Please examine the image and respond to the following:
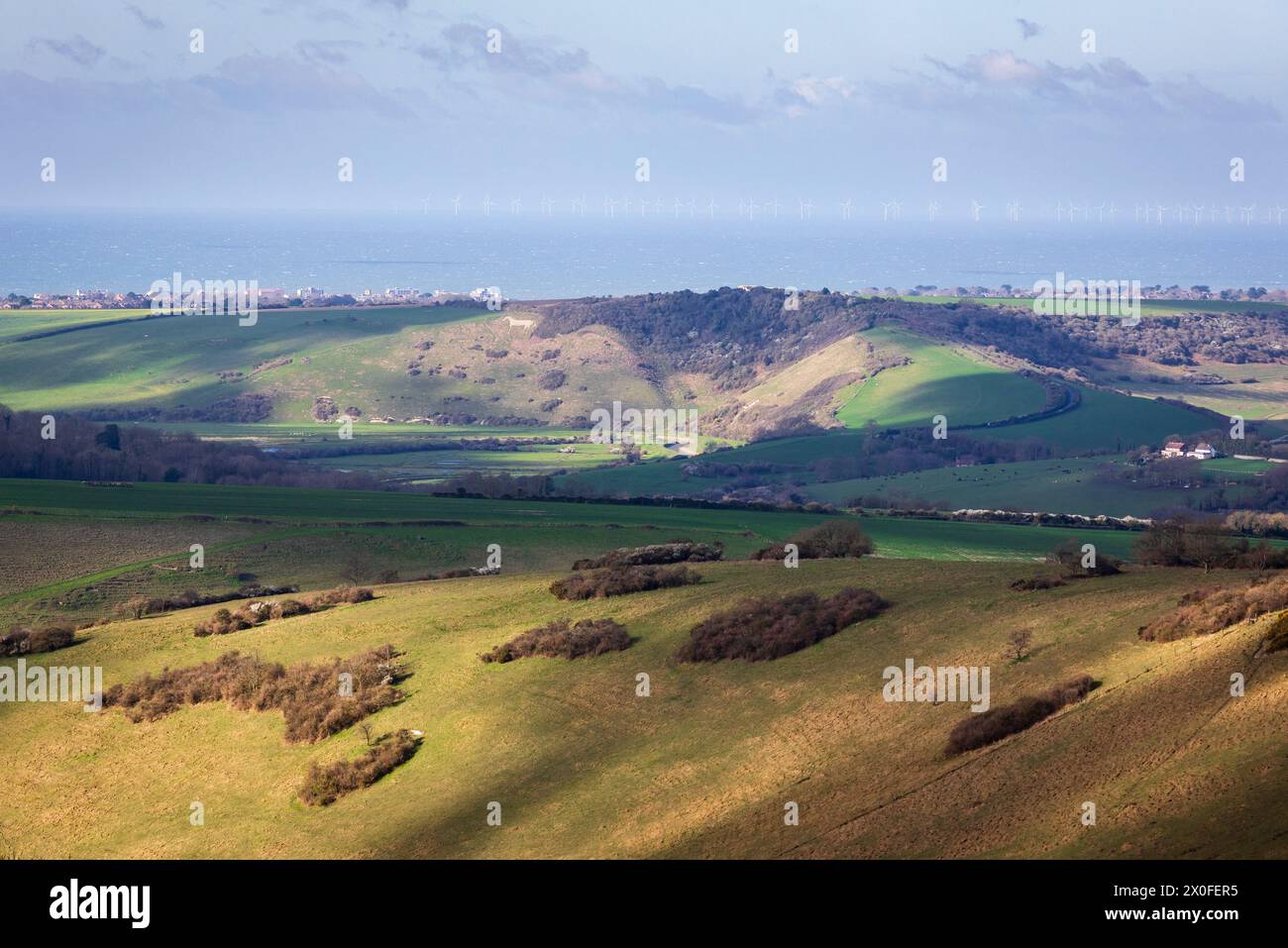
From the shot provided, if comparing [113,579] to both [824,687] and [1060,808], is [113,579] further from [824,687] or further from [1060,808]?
[1060,808]

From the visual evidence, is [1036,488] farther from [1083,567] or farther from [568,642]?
[568,642]

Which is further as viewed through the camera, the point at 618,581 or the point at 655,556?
the point at 655,556

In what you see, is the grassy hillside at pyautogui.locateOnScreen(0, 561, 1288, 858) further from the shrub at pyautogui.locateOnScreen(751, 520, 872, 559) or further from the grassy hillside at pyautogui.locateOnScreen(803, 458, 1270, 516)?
the grassy hillside at pyautogui.locateOnScreen(803, 458, 1270, 516)

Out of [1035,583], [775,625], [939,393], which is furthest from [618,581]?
[939,393]

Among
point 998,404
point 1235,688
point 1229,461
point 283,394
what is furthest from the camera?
point 283,394

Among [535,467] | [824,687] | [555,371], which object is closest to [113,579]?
[824,687]

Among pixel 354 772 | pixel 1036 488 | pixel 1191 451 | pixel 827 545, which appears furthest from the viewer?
pixel 1191 451
